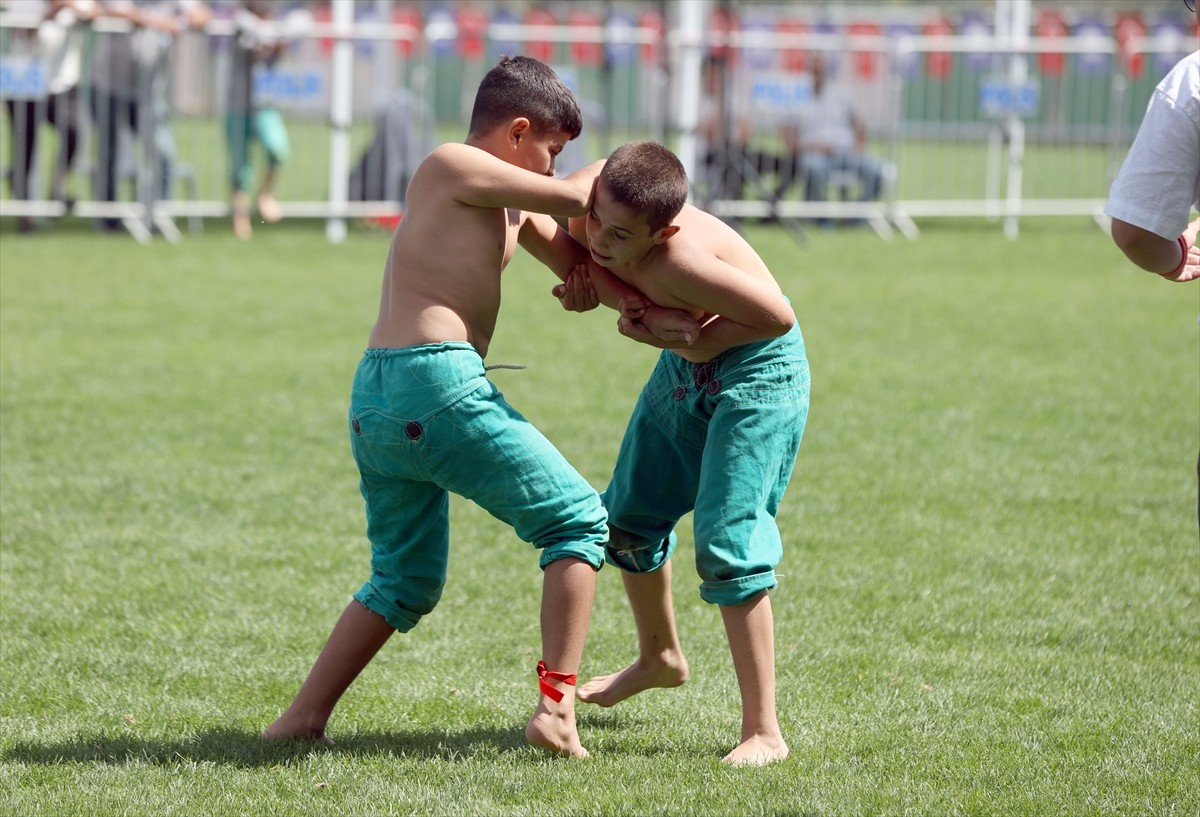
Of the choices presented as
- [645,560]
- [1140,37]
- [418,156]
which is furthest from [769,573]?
[1140,37]

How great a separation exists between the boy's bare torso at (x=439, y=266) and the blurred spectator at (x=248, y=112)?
10299 mm

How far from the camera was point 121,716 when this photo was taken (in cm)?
400

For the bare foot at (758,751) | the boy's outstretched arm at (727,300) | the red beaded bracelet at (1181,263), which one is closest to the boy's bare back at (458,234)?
the boy's outstretched arm at (727,300)

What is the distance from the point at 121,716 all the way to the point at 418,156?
11369 mm

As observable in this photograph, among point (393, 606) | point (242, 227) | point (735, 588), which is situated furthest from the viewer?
point (242, 227)

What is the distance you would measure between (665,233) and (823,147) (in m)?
12.8

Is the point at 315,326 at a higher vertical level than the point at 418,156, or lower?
lower

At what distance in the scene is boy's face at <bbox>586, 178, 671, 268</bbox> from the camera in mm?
3477

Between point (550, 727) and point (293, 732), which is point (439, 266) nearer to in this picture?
point (550, 727)

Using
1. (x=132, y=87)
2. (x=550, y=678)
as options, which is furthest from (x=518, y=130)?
(x=132, y=87)

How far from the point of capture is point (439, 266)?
141 inches

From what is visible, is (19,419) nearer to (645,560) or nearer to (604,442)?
(604,442)

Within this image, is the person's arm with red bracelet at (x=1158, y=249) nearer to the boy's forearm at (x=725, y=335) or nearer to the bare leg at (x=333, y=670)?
the boy's forearm at (x=725, y=335)

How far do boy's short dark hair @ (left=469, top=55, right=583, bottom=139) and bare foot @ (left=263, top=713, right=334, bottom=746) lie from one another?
1.53 meters
